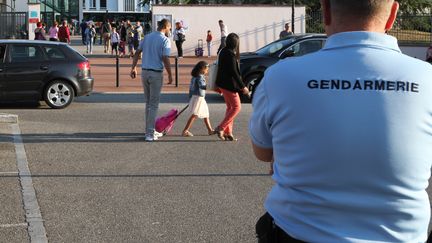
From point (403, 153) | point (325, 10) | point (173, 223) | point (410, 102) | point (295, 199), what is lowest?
point (173, 223)

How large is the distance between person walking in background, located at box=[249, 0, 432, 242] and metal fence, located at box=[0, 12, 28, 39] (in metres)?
32.2

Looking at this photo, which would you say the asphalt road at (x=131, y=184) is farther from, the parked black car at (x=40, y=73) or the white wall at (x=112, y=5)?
the white wall at (x=112, y=5)

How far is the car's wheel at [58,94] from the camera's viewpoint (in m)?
14.4

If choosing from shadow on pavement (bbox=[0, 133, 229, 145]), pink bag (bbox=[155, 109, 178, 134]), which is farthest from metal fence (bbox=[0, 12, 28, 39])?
pink bag (bbox=[155, 109, 178, 134])

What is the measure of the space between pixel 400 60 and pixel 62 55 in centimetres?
1306

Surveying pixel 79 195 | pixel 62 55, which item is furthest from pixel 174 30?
pixel 79 195

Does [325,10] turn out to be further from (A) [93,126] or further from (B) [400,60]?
(A) [93,126]

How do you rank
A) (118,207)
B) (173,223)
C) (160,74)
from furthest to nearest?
1. (160,74)
2. (118,207)
3. (173,223)

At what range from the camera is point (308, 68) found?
7.63 feet

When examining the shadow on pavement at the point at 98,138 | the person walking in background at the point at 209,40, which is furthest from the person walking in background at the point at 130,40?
the shadow on pavement at the point at 98,138

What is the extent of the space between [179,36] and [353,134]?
28.7 meters

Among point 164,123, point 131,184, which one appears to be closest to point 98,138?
point 164,123

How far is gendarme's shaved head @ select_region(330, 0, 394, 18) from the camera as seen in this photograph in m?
2.34

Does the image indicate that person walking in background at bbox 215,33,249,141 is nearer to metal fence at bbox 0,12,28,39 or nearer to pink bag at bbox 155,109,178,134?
pink bag at bbox 155,109,178,134
